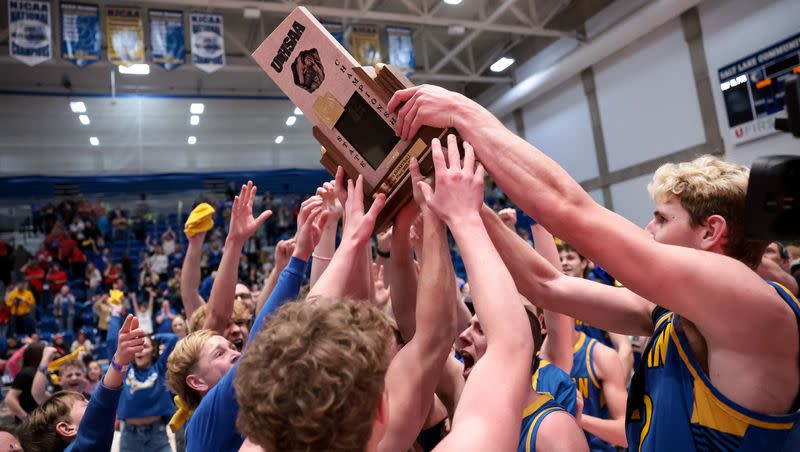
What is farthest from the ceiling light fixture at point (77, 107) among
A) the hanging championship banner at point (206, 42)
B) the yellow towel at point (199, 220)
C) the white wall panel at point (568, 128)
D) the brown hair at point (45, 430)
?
the brown hair at point (45, 430)

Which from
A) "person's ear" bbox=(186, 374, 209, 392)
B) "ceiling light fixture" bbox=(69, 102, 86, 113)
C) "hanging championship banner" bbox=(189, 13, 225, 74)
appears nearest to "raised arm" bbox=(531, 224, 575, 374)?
"person's ear" bbox=(186, 374, 209, 392)

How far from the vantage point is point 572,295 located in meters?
1.93

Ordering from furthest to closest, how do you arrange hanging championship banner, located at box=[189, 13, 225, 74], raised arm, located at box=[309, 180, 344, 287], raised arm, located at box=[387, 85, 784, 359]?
1. hanging championship banner, located at box=[189, 13, 225, 74]
2. raised arm, located at box=[309, 180, 344, 287]
3. raised arm, located at box=[387, 85, 784, 359]

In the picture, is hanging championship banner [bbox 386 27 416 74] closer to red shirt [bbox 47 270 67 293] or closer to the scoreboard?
the scoreboard

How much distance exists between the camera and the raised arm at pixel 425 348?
1.47 meters

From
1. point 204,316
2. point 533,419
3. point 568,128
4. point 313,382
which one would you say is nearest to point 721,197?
point 533,419

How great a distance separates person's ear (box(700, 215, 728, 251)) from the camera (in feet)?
5.26

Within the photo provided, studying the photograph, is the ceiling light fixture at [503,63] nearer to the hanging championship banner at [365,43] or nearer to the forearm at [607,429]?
the hanging championship banner at [365,43]

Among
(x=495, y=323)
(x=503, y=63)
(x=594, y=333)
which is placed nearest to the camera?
(x=495, y=323)

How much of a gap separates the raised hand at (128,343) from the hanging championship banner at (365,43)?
412 inches

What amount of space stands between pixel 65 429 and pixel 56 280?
12.1 metres

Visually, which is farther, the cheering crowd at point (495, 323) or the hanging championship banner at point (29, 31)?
the hanging championship banner at point (29, 31)

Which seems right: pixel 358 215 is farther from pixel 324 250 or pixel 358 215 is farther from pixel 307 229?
pixel 324 250

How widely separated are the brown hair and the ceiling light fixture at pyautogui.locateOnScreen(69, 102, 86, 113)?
15713 mm
